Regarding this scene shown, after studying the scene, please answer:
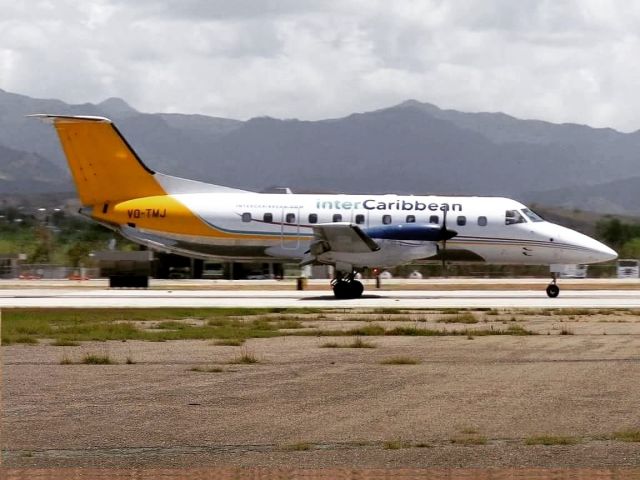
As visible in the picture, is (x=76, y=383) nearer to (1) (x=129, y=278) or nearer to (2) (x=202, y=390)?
(2) (x=202, y=390)

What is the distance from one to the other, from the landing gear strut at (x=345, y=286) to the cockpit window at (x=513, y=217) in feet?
20.3

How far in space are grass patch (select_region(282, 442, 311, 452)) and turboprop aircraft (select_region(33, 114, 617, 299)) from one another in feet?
91.2

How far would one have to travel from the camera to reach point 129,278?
53.8 m

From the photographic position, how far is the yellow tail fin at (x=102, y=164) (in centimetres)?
4344

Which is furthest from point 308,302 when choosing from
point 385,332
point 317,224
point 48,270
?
point 48,270

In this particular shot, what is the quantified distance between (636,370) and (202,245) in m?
25.6

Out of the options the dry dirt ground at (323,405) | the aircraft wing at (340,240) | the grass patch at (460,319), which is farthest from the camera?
the aircraft wing at (340,240)

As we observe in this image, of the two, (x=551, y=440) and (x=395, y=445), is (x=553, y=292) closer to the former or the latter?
(x=551, y=440)

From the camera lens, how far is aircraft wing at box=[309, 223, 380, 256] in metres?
38.9

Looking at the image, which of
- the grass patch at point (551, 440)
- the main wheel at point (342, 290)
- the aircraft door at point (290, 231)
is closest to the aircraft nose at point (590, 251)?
the main wheel at point (342, 290)

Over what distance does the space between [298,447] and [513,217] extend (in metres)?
31.8

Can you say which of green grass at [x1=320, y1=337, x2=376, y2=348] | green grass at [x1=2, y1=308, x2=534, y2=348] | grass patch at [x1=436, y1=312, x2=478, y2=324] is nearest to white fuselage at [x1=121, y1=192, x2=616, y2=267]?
green grass at [x1=2, y1=308, x2=534, y2=348]

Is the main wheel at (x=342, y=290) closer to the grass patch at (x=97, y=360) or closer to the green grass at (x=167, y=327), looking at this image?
the green grass at (x=167, y=327)

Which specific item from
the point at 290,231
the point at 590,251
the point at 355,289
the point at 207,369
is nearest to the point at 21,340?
the point at 207,369
